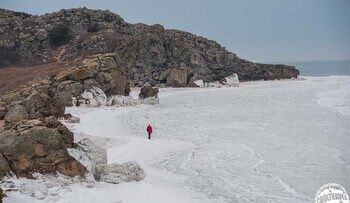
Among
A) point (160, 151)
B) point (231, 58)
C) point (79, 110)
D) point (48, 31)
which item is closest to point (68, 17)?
point (48, 31)

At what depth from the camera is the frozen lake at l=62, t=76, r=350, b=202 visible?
1242 cm

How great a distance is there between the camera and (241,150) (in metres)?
17.9

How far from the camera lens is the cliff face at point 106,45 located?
70.0 meters

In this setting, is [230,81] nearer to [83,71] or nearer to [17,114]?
[83,71]

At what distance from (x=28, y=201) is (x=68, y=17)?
270ft

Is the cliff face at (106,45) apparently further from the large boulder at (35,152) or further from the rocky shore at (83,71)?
the large boulder at (35,152)

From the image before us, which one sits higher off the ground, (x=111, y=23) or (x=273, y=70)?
(x=111, y=23)

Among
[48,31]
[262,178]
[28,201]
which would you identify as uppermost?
[48,31]

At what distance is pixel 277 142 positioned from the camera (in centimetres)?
1983

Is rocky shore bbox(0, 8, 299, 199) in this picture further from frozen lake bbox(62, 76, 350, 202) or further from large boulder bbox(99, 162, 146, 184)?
frozen lake bbox(62, 76, 350, 202)

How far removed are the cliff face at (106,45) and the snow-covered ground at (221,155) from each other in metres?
44.2

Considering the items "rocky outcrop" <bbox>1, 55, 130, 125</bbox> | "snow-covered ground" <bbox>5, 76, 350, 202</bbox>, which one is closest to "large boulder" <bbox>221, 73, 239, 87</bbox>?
"rocky outcrop" <bbox>1, 55, 130, 125</bbox>

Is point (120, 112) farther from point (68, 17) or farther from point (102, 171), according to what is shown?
point (68, 17)

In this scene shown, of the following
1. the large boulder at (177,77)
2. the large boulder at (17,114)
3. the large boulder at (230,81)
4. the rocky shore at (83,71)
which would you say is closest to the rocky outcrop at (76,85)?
the rocky shore at (83,71)
